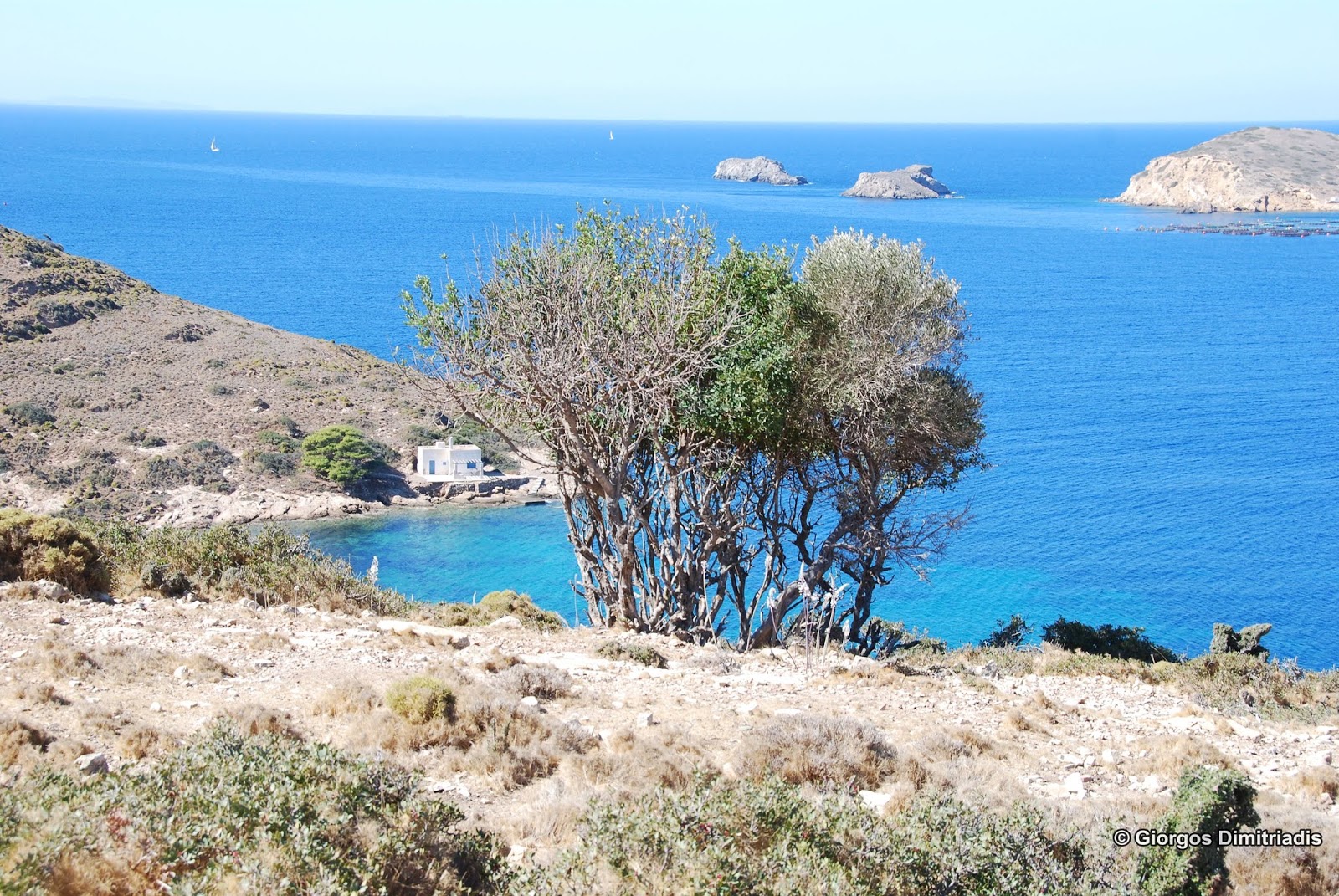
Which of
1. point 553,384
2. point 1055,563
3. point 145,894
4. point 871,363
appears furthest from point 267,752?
point 1055,563

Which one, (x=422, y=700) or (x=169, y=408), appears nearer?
(x=422, y=700)

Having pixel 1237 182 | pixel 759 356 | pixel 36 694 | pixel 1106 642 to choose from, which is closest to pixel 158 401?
pixel 759 356

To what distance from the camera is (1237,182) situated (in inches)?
7126

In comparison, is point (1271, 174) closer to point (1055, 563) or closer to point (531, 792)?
point (1055, 563)

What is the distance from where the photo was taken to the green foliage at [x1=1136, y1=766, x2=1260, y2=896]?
766cm

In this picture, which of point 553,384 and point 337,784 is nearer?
point 337,784

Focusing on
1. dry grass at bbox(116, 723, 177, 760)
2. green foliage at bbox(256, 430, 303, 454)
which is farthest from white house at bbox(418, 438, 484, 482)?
dry grass at bbox(116, 723, 177, 760)

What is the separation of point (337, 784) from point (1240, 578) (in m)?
42.4

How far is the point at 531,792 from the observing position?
8.83 meters

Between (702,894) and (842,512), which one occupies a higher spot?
(702,894)

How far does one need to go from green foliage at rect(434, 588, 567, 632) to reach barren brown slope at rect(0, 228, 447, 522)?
2560 cm

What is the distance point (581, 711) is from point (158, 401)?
53.9 m

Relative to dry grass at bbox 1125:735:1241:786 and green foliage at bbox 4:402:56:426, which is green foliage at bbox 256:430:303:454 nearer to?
green foliage at bbox 4:402:56:426

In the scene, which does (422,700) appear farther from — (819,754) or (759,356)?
(759,356)
